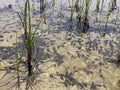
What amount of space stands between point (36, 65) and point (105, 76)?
35.9 inches

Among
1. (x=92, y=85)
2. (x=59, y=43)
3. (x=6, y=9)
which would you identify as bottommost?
(x=92, y=85)

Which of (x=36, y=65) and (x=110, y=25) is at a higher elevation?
(x=110, y=25)

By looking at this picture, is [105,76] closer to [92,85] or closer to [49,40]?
[92,85]

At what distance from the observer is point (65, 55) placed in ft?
12.5

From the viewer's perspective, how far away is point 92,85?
124 inches

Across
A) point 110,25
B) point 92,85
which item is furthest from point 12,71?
point 110,25

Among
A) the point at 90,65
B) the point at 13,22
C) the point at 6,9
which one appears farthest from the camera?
the point at 6,9

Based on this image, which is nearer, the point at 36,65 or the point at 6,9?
the point at 36,65

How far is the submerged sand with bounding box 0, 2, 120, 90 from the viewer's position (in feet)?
10.4

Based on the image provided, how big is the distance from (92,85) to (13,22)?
2260 millimetres

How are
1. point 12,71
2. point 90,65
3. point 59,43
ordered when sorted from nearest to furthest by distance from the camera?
point 12,71
point 90,65
point 59,43

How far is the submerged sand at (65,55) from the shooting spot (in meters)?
3.17

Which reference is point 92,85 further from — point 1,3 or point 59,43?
point 1,3

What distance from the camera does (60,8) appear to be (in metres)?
5.63
